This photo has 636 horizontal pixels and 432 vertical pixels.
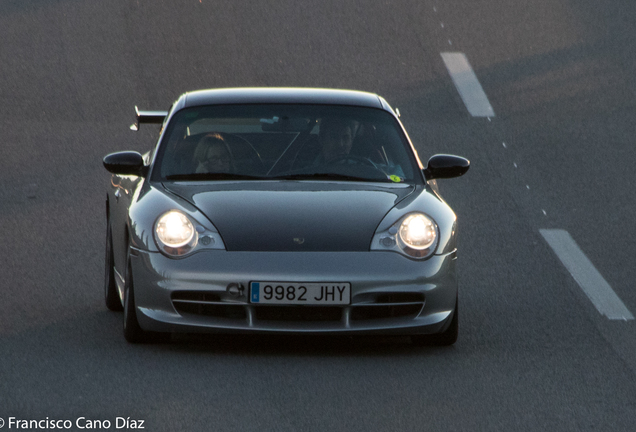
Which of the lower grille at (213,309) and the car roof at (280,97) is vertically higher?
the car roof at (280,97)

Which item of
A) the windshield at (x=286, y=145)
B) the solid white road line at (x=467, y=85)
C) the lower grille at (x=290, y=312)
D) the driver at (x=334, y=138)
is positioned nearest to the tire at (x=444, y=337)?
the lower grille at (x=290, y=312)

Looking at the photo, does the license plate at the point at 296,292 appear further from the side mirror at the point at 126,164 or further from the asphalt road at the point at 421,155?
the side mirror at the point at 126,164

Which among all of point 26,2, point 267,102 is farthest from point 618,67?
point 267,102

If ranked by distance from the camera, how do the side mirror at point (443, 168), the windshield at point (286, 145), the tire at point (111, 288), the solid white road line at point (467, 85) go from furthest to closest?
1. the solid white road line at point (467, 85)
2. the tire at point (111, 288)
3. the side mirror at point (443, 168)
4. the windshield at point (286, 145)

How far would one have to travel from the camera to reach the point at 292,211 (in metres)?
7.02

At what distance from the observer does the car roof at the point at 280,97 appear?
826 centimetres

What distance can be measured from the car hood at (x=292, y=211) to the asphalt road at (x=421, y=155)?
63 centimetres

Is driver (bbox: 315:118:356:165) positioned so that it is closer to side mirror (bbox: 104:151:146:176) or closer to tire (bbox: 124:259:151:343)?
side mirror (bbox: 104:151:146:176)

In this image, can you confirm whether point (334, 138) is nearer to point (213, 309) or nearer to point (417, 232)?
point (417, 232)

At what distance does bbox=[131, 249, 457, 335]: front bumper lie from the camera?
263 inches

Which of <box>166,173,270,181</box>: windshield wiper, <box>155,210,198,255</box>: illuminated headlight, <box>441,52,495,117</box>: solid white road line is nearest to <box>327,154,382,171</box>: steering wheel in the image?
<box>166,173,270,181</box>: windshield wiper

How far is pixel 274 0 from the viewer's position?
72.8ft

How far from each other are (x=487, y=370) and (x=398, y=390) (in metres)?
0.75

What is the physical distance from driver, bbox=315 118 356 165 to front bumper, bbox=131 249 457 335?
1.21 metres
